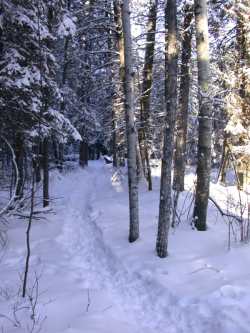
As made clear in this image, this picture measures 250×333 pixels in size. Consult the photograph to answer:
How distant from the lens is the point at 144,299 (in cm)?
609

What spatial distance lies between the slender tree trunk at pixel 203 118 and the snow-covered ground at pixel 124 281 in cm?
63

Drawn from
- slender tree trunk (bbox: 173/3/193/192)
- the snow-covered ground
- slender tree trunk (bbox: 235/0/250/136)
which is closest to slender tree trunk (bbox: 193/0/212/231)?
the snow-covered ground

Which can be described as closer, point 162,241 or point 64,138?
point 162,241

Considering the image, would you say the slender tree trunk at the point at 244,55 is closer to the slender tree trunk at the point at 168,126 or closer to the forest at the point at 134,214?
the forest at the point at 134,214

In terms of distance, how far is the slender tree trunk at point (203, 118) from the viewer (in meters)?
8.16

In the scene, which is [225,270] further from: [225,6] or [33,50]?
[225,6]

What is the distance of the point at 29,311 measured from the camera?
5754mm

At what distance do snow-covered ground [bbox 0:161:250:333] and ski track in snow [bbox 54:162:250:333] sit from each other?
0.01 metres

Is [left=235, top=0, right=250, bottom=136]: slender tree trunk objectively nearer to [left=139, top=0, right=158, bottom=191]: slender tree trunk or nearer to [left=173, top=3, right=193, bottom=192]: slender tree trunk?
[left=173, top=3, right=193, bottom=192]: slender tree trunk

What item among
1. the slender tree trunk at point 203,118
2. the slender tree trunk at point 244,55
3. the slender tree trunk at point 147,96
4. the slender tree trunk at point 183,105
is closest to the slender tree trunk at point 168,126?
the slender tree trunk at point 203,118

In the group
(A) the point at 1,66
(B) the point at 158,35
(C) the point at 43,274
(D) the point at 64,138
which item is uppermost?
(B) the point at 158,35

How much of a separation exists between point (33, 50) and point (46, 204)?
5683 mm

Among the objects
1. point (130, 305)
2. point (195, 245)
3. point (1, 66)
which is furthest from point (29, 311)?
point (1, 66)

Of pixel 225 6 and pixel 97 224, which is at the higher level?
pixel 225 6
